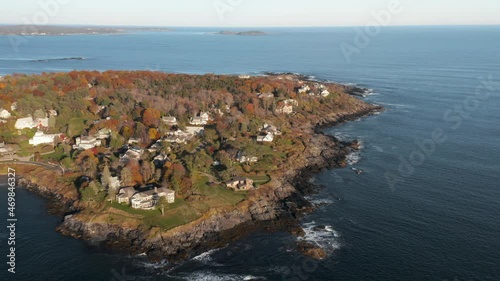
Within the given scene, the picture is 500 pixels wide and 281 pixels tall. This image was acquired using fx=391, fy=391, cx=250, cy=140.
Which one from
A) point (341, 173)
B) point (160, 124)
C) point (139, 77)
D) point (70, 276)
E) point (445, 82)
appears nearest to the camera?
point (70, 276)

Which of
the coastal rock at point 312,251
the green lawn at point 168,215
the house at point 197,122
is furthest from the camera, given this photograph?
the house at point 197,122

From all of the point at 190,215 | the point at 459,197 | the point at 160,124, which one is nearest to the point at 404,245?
the point at 459,197

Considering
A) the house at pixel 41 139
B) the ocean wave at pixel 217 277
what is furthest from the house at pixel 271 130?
the ocean wave at pixel 217 277

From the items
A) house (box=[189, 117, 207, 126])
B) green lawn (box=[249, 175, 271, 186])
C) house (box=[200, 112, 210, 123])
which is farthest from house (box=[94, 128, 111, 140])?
green lawn (box=[249, 175, 271, 186])

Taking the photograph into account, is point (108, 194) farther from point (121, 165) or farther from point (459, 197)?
point (459, 197)

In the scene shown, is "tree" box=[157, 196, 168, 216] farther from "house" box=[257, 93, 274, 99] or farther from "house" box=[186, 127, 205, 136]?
"house" box=[257, 93, 274, 99]

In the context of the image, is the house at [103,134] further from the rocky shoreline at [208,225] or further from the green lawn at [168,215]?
the green lawn at [168,215]

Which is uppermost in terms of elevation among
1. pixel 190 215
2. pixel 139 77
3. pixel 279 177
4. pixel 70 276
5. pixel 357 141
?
pixel 139 77
